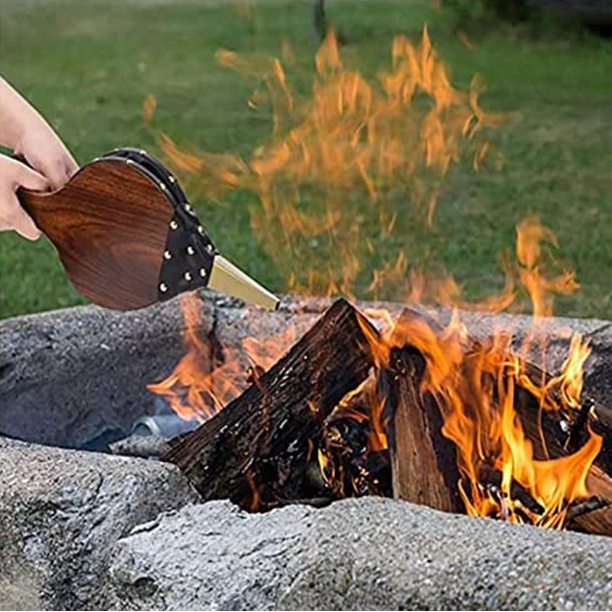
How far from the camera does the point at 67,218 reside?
255 cm

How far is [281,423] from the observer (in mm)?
2525

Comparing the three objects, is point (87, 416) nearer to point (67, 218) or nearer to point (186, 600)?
point (67, 218)

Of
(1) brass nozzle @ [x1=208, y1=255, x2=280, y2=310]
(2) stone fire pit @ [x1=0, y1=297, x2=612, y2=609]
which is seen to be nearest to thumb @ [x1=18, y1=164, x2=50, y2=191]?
(1) brass nozzle @ [x1=208, y1=255, x2=280, y2=310]

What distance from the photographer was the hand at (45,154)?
2.59 m

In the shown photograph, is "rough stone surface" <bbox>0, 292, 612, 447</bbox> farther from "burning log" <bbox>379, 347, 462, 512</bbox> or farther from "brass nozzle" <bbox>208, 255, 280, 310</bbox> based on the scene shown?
"brass nozzle" <bbox>208, 255, 280, 310</bbox>

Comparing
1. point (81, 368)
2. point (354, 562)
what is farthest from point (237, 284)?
point (81, 368)

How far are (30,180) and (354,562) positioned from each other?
0.95 m

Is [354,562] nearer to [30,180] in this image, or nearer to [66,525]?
[66,525]

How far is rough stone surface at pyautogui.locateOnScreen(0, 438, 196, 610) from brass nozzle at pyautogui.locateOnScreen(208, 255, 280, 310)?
0.37 meters

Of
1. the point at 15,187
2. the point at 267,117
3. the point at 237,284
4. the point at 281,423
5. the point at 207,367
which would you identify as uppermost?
the point at 15,187

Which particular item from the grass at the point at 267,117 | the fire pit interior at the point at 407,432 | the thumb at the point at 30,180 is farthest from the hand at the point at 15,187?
the grass at the point at 267,117

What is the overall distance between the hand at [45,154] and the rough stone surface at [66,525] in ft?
1.93

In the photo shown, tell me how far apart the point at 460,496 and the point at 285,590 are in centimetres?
47

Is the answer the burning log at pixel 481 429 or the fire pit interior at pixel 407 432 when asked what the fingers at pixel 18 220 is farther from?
the burning log at pixel 481 429
